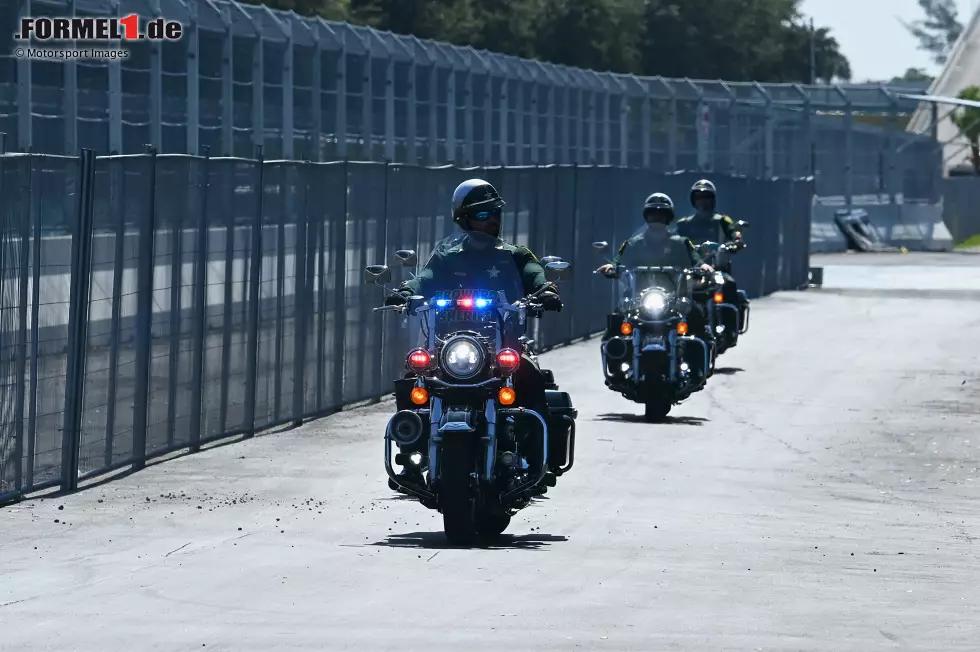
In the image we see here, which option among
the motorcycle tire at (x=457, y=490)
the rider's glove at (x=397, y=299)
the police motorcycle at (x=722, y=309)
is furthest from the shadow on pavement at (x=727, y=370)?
the motorcycle tire at (x=457, y=490)

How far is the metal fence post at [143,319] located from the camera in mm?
13984

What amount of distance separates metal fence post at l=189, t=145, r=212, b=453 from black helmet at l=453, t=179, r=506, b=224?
403 cm

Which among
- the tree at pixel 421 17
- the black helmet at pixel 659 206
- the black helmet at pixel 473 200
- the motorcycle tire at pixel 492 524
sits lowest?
the motorcycle tire at pixel 492 524

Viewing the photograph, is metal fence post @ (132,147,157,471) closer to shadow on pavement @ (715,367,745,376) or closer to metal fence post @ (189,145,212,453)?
metal fence post @ (189,145,212,453)

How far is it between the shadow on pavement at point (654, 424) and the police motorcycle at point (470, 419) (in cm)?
650

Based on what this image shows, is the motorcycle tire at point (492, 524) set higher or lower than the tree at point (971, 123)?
lower

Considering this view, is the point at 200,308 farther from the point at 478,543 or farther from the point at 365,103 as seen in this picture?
the point at 365,103

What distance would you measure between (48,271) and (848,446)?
629 cm

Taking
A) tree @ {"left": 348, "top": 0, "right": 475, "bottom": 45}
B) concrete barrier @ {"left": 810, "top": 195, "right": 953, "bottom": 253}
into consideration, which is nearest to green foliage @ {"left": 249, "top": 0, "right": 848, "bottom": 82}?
tree @ {"left": 348, "top": 0, "right": 475, "bottom": 45}

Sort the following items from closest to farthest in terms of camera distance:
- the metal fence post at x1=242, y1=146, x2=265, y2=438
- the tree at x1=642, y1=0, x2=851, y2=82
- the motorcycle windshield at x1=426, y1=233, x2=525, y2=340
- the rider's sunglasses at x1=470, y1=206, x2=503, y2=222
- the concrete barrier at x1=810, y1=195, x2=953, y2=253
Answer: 1. the motorcycle windshield at x1=426, y1=233, x2=525, y2=340
2. the rider's sunglasses at x1=470, y1=206, x2=503, y2=222
3. the metal fence post at x1=242, y1=146, x2=265, y2=438
4. the concrete barrier at x1=810, y1=195, x2=953, y2=253
5. the tree at x1=642, y1=0, x2=851, y2=82

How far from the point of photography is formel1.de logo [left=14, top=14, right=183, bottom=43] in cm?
2767

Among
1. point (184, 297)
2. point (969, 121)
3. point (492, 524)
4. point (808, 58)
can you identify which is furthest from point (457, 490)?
point (808, 58)

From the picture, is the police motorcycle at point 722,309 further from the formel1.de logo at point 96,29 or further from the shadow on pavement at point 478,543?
the shadow on pavement at point 478,543

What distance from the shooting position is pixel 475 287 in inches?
443
